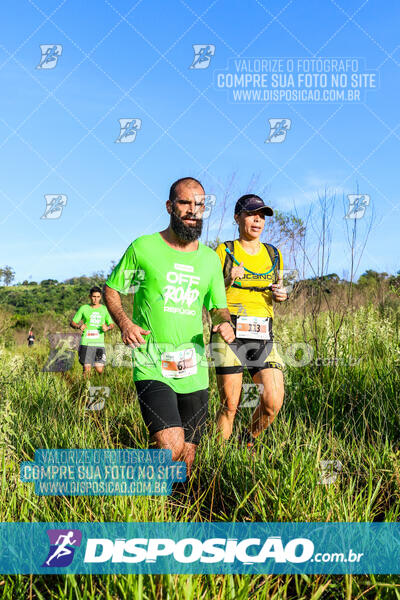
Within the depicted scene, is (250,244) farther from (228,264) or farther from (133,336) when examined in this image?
(133,336)

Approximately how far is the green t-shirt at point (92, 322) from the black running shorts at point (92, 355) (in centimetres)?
21

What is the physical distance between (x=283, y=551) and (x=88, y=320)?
6880 millimetres

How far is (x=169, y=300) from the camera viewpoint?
10.3 feet

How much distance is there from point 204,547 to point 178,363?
43.5 inches

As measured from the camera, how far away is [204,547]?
2342 mm

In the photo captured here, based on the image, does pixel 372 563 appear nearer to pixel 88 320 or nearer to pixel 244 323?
pixel 244 323

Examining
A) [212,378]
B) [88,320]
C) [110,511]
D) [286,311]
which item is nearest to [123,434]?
[212,378]

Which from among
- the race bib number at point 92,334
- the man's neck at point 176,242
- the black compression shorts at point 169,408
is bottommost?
the black compression shorts at point 169,408

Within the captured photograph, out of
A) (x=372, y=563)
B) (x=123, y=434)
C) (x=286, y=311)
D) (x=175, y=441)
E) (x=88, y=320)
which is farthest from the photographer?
(x=88, y=320)

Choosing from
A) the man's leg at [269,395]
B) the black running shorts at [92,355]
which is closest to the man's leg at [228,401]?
the man's leg at [269,395]

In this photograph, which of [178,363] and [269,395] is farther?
[269,395]

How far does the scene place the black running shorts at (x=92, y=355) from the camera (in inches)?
305

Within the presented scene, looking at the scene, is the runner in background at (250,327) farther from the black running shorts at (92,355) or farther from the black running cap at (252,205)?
the black running shorts at (92,355)

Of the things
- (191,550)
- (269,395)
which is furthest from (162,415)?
(269,395)
